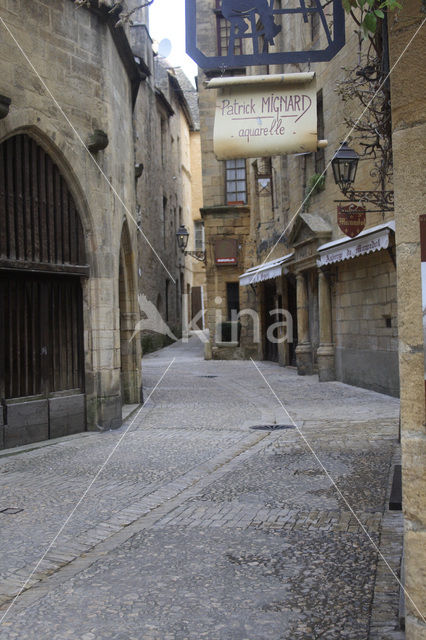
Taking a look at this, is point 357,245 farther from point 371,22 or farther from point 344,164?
point 371,22

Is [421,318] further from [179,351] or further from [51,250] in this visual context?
[179,351]

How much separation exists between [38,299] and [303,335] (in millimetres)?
9957

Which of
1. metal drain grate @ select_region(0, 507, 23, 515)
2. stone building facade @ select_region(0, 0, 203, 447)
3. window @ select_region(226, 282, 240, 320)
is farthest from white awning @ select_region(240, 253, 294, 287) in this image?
metal drain grate @ select_region(0, 507, 23, 515)

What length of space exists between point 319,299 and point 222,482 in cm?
1010

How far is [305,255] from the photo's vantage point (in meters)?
16.6

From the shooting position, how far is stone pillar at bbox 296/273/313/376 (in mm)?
17234

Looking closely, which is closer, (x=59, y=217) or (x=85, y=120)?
(x=59, y=217)

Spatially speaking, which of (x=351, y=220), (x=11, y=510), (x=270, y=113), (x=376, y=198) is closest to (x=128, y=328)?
(x=351, y=220)

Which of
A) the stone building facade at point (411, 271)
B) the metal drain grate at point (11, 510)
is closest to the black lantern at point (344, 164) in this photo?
the metal drain grate at point (11, 510)

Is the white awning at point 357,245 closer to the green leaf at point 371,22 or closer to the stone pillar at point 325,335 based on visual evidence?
the stone pillar at point 325,335

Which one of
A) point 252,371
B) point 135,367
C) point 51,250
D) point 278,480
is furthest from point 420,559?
point 252,371

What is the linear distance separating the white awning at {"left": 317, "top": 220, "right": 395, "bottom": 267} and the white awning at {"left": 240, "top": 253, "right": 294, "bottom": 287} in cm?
353

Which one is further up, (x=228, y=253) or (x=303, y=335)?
(x=228, y=253)

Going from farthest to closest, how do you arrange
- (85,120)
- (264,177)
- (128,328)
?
(264,177) < (128,328) < (85,120)
